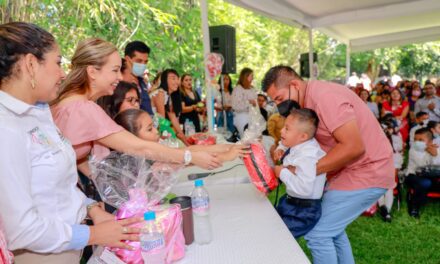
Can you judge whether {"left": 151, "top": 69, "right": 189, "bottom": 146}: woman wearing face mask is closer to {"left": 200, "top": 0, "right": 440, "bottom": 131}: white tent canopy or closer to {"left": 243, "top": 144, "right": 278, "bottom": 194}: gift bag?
{"left": 200, "top": 0, "right": 440, "bottom": 131}: white tent canopy

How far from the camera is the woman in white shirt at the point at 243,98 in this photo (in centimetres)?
608

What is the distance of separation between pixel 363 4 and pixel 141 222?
7036 millimetres

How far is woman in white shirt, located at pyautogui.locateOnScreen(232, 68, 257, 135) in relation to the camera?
608cm

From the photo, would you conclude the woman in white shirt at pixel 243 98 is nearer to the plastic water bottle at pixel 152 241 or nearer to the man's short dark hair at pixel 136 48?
the man's short dark hair at pixel 136 48

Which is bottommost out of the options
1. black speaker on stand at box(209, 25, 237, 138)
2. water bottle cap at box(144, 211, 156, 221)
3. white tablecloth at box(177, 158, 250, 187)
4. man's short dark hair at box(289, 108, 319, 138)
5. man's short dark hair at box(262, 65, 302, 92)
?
white tablecloth at box(177, 158, 250, 187)

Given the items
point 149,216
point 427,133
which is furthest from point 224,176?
point 427,133

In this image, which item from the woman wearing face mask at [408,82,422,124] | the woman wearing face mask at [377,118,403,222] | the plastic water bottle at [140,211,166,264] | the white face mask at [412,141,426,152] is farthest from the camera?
the woman wearing face mask at [408,82,422,124]

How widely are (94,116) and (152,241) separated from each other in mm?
592

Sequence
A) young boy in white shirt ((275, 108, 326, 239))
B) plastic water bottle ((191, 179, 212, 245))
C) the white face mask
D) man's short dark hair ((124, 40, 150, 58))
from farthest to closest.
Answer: the white face mask
man's short dark hair ((124, 40, 150, 58))
young boy in white shirt ((275, 108, 326, 239))
plastic water bottle ((191, 179, 212, 245))

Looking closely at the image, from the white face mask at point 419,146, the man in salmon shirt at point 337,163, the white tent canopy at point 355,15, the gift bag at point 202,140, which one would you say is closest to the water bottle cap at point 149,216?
the man in salmon shirt at point 337,163

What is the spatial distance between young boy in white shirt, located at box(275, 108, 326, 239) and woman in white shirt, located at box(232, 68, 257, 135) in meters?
4.28

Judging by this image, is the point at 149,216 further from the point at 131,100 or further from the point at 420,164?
the point at 420,164

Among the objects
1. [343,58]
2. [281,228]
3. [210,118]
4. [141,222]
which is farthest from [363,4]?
[343,58]

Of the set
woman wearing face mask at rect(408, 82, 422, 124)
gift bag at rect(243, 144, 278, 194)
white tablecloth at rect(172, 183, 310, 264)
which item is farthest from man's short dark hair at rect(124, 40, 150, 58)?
woman wearing face mask at rect(408, 82, 422, 124)
